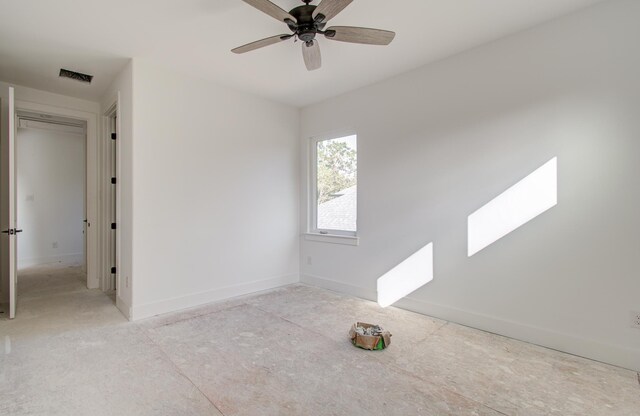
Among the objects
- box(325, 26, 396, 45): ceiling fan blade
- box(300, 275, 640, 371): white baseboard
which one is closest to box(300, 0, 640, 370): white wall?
box(300, 275, 640, 371): white baseboard

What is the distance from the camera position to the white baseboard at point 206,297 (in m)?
3.10

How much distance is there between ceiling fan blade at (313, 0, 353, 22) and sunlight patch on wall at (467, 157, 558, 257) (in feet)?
6.63

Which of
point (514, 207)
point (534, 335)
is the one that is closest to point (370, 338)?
point (534, 335)

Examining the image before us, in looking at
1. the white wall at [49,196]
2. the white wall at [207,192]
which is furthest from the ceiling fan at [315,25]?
the white wall at [49,196]

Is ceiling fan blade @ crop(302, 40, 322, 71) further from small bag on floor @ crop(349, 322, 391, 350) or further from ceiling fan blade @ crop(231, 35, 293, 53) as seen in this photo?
small bag on floor @ crop(349, 322, 391, 350)

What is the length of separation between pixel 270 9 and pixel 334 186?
8.61ft

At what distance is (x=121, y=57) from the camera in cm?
299

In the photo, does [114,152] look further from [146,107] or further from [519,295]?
[519,295]

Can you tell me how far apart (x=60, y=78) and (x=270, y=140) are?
2.42m

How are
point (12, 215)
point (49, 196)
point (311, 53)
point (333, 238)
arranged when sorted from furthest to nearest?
1. point (49, 196)
2. point (333, 238)
3. point (12, 215)
4. point (311, 53)

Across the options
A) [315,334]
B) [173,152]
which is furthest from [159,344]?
[173,152]

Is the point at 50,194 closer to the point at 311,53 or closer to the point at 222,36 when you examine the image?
the point at 222,36

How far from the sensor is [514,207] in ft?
8.67

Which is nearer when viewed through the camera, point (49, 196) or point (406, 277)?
point (406, 277)
